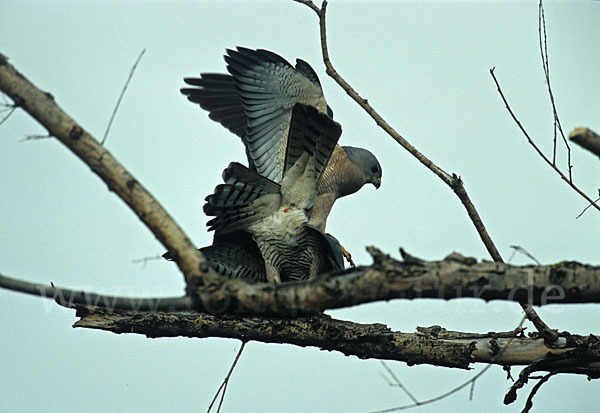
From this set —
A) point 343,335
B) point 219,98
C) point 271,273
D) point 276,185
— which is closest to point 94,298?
point 343,335

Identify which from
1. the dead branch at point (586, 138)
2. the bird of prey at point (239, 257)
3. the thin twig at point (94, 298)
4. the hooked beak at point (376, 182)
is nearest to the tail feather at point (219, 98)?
the hooked beak at point (376, 182)

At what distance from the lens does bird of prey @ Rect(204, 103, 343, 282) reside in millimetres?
4660

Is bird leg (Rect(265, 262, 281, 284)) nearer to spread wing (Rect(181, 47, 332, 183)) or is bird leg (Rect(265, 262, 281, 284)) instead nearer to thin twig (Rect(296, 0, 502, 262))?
spread wing (Rect(181, 47, 332, 183))

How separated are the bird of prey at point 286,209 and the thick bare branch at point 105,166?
223 centimetres

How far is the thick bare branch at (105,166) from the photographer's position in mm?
2297

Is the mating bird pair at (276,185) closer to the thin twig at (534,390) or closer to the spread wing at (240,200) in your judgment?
the spread wing at (240,200)

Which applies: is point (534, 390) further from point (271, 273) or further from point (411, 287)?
point (271, 273)

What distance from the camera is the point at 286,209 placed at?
16.6 ft

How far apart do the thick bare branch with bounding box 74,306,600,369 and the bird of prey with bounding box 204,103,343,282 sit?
0.74 m

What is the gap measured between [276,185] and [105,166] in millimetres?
2674

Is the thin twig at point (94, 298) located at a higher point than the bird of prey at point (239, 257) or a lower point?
lower

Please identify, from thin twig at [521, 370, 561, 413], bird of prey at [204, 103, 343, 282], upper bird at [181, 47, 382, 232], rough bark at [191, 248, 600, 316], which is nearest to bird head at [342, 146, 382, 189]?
upper bird at [181, 47, 382, 232]

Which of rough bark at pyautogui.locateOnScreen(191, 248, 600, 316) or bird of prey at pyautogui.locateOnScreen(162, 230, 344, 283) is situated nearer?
rough bark at pyautogui.locateOnScreen(191, 248, 600, 316)

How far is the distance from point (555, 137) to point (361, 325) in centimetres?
169
